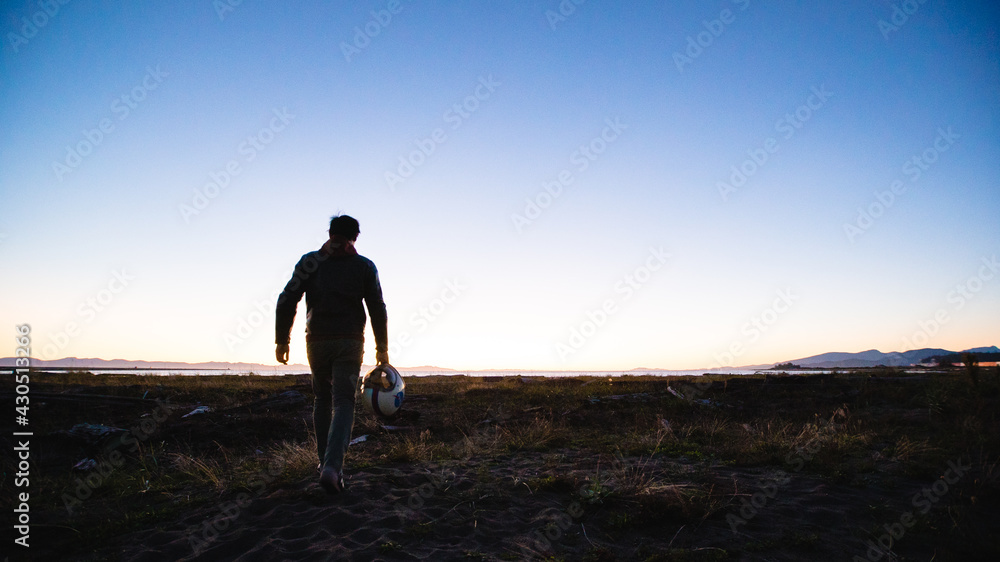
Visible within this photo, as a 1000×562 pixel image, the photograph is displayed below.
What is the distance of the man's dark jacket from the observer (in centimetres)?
443

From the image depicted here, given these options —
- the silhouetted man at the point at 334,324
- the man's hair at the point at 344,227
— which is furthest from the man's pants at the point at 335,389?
the man's hair at the point at 344,227

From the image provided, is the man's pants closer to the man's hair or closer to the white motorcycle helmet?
the white motorcycle helmet

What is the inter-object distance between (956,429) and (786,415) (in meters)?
3.74

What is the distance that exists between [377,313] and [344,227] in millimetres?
941

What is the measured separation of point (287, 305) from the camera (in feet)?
15.0

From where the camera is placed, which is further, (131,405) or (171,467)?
(131,405)

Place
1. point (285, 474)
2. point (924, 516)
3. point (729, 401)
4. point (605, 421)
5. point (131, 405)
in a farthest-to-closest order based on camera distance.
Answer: point (729, 401)
point (131, 405)
point (605, 421)
point (285, 474)
point (924, 516)

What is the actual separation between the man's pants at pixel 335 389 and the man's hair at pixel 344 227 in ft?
3.53

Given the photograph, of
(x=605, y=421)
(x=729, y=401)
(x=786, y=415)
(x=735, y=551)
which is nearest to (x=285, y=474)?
(x=735, y=551)

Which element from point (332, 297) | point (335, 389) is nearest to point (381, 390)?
point (335, 389)

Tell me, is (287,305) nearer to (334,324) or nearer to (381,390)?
(334,324)

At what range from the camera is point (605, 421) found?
35.2 feet

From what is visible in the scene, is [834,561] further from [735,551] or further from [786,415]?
[786,415]

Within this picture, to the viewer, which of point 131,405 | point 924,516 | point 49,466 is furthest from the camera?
point 131,405
